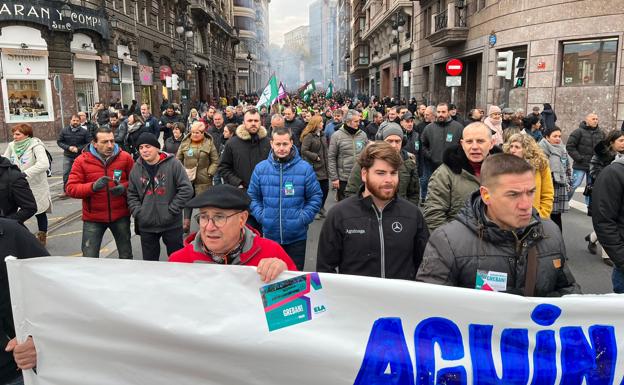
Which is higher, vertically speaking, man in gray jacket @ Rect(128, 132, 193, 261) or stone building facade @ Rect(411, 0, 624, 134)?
stone building facade @ Rect(411, 0, 624, 134)

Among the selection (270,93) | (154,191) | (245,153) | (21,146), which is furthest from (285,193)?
(270,93)

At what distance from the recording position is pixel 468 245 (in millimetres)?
2439

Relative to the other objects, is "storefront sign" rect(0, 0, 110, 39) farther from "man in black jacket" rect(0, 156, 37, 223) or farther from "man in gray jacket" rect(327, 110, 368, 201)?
"man in black jacket" rect(0, 156, 37, 223)

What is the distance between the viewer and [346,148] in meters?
7.87

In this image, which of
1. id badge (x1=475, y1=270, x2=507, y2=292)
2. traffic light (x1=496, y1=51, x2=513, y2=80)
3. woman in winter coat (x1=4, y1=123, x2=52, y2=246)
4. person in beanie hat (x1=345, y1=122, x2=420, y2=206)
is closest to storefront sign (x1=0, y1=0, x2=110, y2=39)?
woman in winter coat (x1=4, y1=123, x2=52, y2=246)

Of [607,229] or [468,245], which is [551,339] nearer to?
[468,245]

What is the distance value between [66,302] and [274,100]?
42.3 ft

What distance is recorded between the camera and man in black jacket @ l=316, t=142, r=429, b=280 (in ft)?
11.0

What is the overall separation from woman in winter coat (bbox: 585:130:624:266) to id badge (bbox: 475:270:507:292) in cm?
450

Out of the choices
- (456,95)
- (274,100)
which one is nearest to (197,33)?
(456,95)

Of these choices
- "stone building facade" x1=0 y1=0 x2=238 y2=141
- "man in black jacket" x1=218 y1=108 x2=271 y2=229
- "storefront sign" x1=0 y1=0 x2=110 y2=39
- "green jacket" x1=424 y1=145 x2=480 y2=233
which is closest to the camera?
"green jacket" x1=424 y1=145 x2=480 y2=233

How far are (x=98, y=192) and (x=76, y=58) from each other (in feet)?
72.3

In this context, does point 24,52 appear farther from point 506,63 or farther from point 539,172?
point 539,172

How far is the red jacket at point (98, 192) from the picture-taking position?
532cm
